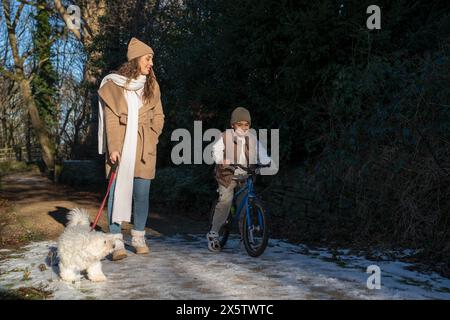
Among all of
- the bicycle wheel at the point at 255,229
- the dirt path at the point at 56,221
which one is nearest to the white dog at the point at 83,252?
the bicycle wheel at the point at 255,229

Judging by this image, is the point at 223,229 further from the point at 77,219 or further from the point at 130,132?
the point at 77,219

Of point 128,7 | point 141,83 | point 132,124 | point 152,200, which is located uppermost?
point 128,7

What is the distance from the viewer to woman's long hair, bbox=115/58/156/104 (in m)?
5.50

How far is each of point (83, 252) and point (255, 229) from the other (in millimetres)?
2059

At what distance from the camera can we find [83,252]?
427cm

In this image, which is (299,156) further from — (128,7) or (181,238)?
(128,7)

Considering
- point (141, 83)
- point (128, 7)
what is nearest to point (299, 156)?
point (141, 83)

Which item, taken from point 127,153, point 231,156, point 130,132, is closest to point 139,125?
point 130,132

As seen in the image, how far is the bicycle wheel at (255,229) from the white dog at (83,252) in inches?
70.7

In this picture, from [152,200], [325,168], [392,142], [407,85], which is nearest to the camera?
[392,142]

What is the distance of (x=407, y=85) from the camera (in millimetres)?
7254

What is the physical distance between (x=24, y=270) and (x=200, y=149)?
702 centimetres

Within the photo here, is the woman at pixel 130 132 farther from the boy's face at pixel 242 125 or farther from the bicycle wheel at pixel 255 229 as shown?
the bicycle wheel at pixel 255 229

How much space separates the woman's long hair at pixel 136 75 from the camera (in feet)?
18.1
